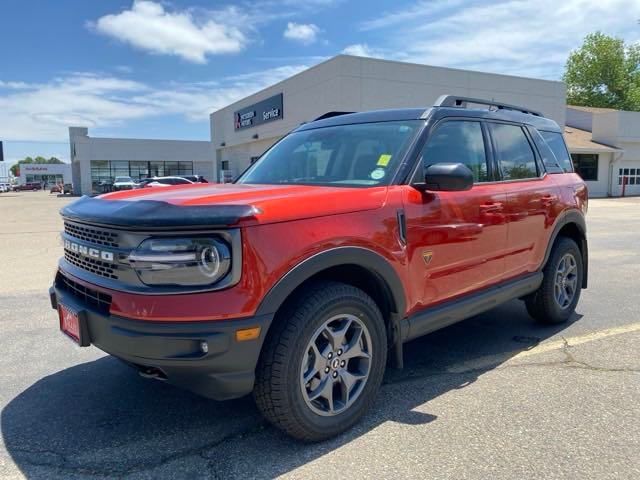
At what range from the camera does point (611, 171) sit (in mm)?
33438

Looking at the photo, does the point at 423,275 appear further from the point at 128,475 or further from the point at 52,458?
the point at 52,458

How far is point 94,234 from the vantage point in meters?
2.89

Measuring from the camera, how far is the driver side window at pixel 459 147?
3686mm

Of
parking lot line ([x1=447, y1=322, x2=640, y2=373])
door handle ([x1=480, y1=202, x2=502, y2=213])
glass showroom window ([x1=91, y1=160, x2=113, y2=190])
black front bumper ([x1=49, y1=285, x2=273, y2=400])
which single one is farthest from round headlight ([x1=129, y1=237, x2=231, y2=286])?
glass showroom window ([x1=91, y1=160, x2=113, y2=190])

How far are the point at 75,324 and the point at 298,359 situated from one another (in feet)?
4.06

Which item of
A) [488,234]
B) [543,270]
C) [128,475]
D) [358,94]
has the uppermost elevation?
[358,94]

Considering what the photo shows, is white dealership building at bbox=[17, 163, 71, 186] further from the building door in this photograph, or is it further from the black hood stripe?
the black hood stripe

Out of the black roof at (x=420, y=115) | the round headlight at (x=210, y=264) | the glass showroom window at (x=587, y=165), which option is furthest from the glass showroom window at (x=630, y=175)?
the round headlight at (x=210, y=264)

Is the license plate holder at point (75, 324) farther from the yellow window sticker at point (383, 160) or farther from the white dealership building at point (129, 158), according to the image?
the white dealership building at point (129, 158)

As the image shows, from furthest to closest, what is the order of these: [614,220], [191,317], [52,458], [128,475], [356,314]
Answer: [614,220]
[356,314]
[52,458]
[128,475]
[191,317]

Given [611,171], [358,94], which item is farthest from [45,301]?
[611,171]

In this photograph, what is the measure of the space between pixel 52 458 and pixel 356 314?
1.82 m

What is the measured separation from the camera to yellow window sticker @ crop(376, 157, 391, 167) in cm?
352

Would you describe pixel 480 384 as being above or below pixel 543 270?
below
